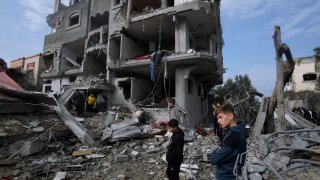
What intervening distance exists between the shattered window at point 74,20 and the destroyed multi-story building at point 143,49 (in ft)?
0.13

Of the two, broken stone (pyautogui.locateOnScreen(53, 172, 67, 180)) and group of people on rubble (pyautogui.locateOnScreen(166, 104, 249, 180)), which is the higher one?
group of people on rubble (pyautogui.locateOnScreen(166, 104, 249, 180))

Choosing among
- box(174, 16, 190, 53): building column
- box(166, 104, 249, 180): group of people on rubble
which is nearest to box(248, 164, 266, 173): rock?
box(166, 104, 249, 180): group of people on rubble

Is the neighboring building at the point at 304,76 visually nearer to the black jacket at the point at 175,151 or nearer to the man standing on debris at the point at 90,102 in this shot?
the man standing on debris at the point at 90,102

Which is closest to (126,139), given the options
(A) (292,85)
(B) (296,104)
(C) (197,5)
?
(C) (197,5)

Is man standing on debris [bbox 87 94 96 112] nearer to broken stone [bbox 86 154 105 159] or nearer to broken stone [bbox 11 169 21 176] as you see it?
broken stone [bbox 86 154 105 159]

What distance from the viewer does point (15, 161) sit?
25.9ft

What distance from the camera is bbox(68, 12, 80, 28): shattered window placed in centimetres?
2516

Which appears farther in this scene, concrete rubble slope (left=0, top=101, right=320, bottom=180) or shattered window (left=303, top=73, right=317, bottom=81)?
shattered window (left=303, top=73, right=317, bottom=81)

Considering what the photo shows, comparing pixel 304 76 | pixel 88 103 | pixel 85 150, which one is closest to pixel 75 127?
pixel 85 150

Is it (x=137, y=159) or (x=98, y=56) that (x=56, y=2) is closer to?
(x=98, y=56)

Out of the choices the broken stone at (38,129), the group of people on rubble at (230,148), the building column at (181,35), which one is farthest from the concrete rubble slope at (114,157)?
the building column at (181,35)

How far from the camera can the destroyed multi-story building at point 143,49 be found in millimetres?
17000

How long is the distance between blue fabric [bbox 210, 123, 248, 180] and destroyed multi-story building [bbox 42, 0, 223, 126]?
12.8 metres

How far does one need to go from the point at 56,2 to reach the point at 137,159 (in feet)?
82.2
